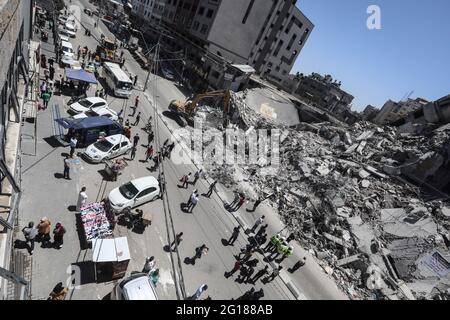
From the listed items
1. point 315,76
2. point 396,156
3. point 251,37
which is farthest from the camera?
point 315,76

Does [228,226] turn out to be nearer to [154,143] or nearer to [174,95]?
[154,143]

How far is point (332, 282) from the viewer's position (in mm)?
18594

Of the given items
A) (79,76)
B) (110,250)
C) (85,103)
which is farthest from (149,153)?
(79,76)

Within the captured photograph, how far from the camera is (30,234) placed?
11391mm

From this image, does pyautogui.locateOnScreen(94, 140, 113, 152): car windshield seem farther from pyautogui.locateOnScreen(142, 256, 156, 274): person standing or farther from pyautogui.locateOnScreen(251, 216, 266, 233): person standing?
pyautogui.locateOnScreen(251, 216, 266, 233): person standing

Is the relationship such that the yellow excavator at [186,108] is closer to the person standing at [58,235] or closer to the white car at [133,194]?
the white car at [133,194]

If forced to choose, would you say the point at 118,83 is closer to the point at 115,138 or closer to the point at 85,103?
the point at 85,103

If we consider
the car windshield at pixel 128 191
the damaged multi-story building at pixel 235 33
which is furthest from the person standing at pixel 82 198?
the damaged multi-story building at pixel 235 33

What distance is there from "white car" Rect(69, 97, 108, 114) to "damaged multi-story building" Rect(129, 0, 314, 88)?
849 inches

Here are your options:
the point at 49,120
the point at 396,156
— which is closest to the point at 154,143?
the point at 49,120

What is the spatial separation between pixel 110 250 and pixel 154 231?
12.7ft
